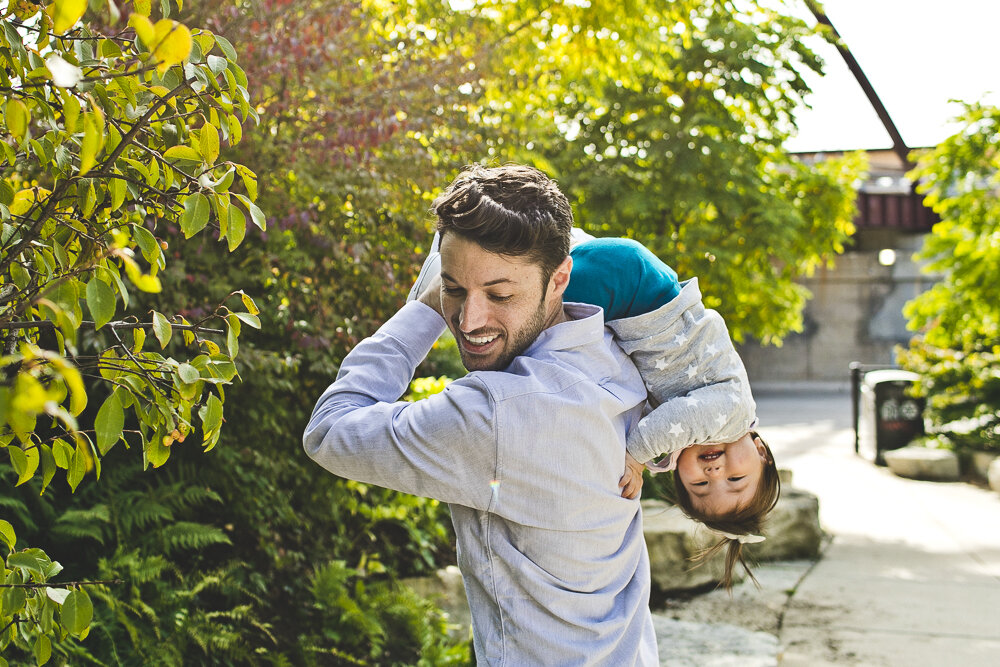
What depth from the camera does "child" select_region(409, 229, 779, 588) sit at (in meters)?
1.95

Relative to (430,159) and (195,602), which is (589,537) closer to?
(195,602)

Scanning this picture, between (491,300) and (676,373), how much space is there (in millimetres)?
482

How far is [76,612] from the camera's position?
1552 millimetres

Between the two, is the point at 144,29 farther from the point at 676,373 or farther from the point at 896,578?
the point at 896,578

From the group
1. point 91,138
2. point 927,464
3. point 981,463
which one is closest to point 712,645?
point 91,138

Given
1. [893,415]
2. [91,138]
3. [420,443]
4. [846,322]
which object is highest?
[91,138]

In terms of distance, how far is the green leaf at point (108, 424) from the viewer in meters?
1.27

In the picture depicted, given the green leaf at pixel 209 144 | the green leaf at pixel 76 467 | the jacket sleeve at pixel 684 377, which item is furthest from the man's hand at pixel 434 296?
the green leaf at pixel 76 467

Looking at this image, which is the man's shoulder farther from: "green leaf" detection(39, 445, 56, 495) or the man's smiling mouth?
"green leaf" detection(39, 445, 56, 495)

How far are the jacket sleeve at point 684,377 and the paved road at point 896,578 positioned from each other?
10.1 ft

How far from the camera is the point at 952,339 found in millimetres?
10406

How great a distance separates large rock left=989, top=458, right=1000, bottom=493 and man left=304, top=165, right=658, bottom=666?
839 cm

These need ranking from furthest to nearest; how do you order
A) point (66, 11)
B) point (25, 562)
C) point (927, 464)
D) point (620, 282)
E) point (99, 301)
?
point (927, 464) → point (620, 282) → point (25, 562) → point (99, 301) → point (66, 11)

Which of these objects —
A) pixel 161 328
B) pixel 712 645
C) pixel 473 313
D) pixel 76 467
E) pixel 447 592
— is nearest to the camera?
pixel 161 328
